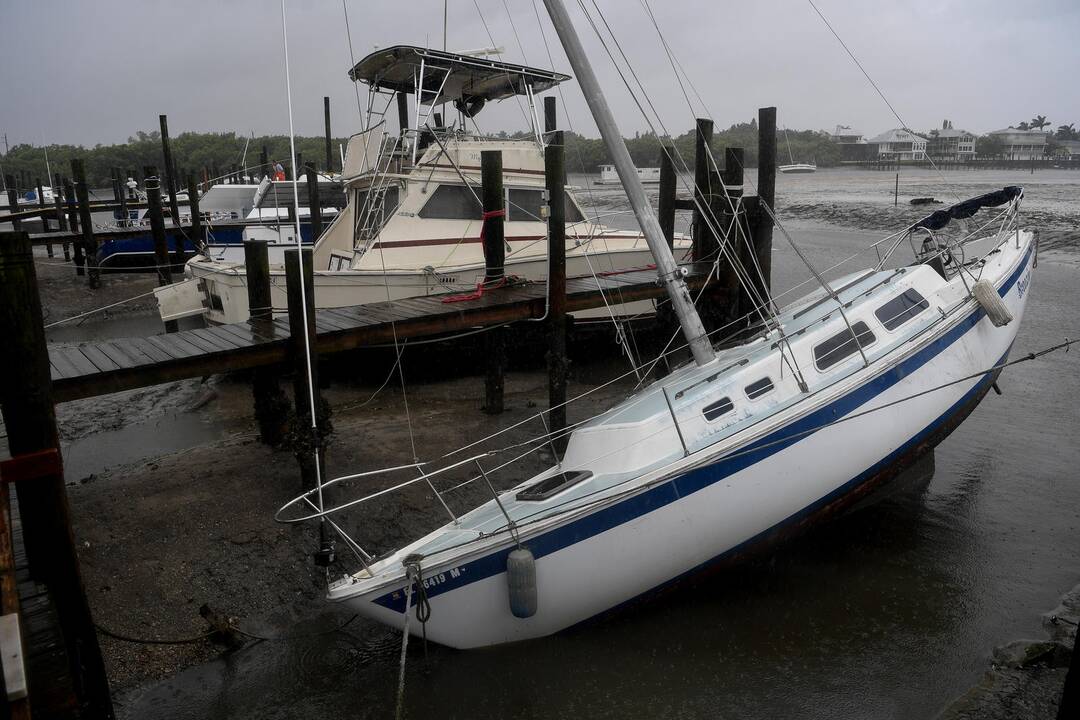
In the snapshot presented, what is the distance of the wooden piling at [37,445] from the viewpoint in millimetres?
4203

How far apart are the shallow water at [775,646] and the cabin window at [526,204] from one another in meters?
7.76

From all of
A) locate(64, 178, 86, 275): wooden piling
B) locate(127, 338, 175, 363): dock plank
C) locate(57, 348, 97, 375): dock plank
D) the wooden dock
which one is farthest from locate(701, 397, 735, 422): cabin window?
locate(64, 178, 86, 275): wooden piling

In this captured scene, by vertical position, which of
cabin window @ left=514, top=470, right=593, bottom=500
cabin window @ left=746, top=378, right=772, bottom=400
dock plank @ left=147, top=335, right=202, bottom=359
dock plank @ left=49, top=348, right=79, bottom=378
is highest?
dock plank @ left=147, top=335, right=202, bottom=359

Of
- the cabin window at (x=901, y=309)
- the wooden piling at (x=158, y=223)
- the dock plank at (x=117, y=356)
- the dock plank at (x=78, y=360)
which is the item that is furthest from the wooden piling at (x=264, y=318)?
the wooden piling at (x=158, y=223)

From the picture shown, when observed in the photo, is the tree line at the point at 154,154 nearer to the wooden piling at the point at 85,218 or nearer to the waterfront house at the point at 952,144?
the wooden piling at the point at 85,218

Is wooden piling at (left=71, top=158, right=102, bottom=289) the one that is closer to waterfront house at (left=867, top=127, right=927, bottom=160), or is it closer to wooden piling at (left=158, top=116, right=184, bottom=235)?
wooden piling at (left=158, top=116, right=184, bottom=235)

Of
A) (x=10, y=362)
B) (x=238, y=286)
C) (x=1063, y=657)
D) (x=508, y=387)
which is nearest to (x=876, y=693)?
(x=1063, y=657)

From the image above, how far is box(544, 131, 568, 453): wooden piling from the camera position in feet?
30.1

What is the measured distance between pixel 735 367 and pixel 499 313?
3.49m

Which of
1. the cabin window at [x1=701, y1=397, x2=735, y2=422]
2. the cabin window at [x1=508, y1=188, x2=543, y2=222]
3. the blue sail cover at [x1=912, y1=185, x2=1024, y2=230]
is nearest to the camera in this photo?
the cabin window at [x1=701, y1=397, x2=735, y2=422]

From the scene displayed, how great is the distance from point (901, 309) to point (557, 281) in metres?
3.89

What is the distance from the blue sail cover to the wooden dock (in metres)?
3.32

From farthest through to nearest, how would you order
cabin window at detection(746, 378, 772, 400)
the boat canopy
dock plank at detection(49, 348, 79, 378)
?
the boat canopy, dock plank at detection(49, 348, 79, 378), cabin window at detection(746, 378, 772, 400)

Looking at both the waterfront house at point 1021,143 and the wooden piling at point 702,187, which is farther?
the waterfront house at point 1021,143
